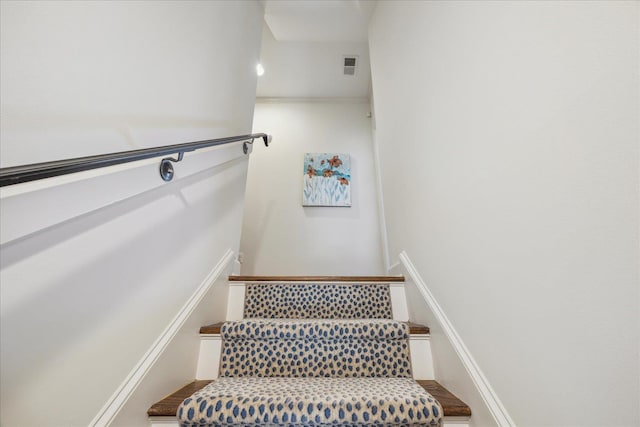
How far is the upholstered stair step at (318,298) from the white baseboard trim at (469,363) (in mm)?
273

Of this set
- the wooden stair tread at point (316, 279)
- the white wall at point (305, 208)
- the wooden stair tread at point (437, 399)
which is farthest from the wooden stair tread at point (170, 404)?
the white wall at point (305, 208)

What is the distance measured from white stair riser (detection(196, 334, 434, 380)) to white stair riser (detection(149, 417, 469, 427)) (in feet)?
0.90

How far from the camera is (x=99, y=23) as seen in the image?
0.74 metres

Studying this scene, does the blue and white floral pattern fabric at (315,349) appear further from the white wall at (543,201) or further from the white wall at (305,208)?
the white wall at (305,208)

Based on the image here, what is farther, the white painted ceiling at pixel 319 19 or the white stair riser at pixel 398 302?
the white painted ceiling at pixel 319 19

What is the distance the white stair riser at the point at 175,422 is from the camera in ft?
2.84

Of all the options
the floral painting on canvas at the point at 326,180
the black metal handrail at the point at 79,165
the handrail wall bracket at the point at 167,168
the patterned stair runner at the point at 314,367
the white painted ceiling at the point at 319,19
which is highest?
the white painted ceiling at the point at 319,19

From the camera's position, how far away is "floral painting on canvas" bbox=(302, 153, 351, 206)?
318cm

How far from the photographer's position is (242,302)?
1.57 m

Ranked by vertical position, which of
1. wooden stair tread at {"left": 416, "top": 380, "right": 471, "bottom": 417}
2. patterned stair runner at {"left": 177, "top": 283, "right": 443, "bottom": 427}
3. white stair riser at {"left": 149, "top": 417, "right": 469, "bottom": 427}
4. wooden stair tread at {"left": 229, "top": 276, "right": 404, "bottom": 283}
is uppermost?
wooden stair tread at {"left": 229, "top": 276, "right": 404, "bottom": 283}

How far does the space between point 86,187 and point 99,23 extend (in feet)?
1.66

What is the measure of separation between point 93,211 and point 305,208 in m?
2.52

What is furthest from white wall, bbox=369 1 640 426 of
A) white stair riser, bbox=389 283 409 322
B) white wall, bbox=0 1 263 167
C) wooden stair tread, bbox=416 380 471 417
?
white wall, bbox=0 1 263 167

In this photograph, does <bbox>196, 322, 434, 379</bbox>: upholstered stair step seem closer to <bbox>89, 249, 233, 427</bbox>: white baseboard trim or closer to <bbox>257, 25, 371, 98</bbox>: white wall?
Result: <bbox>89, 249, 233, 427</bbox>: white baseboard trim
